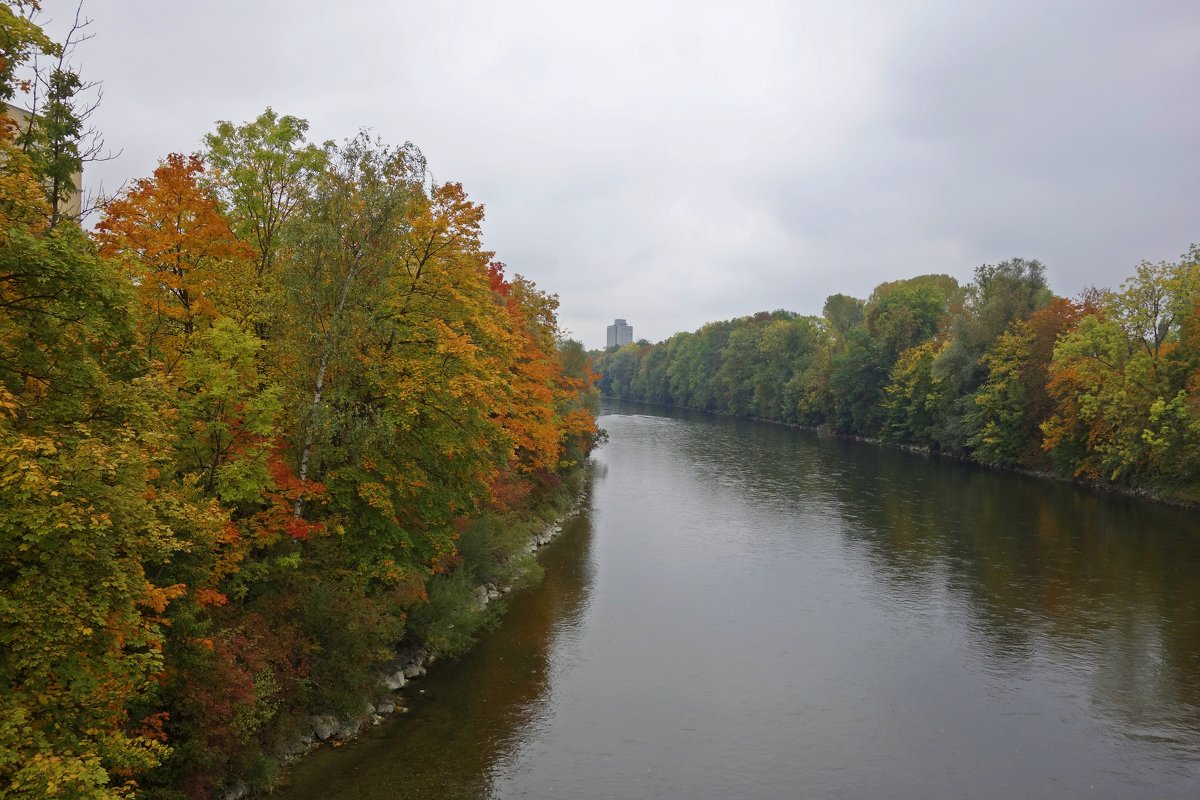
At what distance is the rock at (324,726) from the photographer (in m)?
14.2

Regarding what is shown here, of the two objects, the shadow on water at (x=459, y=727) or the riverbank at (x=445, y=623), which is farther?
the riverbank at (x=445, y=623)

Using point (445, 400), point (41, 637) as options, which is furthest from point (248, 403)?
point (41, 637)

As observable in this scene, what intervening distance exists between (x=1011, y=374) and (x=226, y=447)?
55.2 meters

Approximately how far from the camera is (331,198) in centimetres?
1686

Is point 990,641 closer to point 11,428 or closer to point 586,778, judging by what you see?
point 586,778

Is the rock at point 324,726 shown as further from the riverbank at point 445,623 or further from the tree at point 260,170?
the tree at point 260,170

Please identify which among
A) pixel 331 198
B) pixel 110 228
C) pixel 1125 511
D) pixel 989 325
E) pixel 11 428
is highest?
pixel 989 325

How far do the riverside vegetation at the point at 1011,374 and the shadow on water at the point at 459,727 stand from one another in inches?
1453

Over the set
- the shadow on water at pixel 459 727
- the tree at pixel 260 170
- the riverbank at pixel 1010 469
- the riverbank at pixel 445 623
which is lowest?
the shadow on water at pixel 459 727

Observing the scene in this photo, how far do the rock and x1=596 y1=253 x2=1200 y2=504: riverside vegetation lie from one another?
1667 inches

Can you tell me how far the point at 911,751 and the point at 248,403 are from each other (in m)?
14.8

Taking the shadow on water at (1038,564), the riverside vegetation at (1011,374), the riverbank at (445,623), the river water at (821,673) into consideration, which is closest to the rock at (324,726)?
the riverbank at (445,623)

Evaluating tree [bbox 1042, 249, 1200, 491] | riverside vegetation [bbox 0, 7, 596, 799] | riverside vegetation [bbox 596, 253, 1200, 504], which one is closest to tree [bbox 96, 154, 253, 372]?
riverside vegetation [bbox 0, 7, 596, 799]

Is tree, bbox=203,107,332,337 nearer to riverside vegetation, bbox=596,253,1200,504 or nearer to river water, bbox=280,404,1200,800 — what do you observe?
river water, bbox=280,404,1200,800
